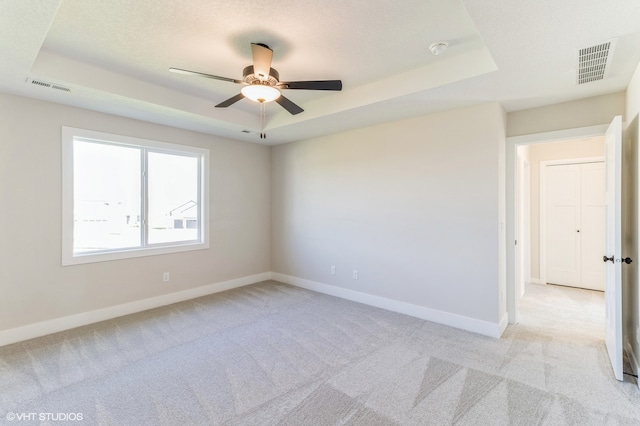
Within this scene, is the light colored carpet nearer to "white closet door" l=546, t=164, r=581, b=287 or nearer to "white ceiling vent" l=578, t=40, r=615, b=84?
"white closet door" l=546, t=164, r=581, b=287

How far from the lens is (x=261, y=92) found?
2516 mm

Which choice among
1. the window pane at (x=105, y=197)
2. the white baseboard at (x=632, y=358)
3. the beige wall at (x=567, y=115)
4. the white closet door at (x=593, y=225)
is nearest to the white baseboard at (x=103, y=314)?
the window pane at (x=105, y=197)

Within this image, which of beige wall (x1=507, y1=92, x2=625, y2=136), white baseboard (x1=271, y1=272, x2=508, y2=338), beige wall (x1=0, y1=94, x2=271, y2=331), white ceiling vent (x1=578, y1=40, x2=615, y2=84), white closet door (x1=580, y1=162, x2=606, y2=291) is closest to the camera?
white ceiling vent (x1=578, y1=40, x2=615, y2=84)

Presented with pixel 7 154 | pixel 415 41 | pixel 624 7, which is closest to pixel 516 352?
pixel 624 7

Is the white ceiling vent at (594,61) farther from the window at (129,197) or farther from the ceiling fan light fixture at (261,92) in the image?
the window at (129,197)

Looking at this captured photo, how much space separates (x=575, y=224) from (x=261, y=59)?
18.6 ft

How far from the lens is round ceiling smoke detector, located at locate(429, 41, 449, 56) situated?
8.08ft

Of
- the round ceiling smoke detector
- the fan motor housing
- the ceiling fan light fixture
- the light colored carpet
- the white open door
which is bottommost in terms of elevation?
the light colored carpet

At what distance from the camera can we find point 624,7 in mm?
1703

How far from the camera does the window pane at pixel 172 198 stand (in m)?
4.30

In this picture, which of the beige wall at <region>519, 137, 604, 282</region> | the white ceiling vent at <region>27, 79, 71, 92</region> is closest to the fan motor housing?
the white ceiling vent at <region>27, 79, 71, 92</region>

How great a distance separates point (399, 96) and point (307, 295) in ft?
10.2

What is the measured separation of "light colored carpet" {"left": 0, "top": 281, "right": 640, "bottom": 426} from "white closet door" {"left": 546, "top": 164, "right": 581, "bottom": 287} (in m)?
1.56

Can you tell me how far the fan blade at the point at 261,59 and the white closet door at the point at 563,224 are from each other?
17.3 ft
